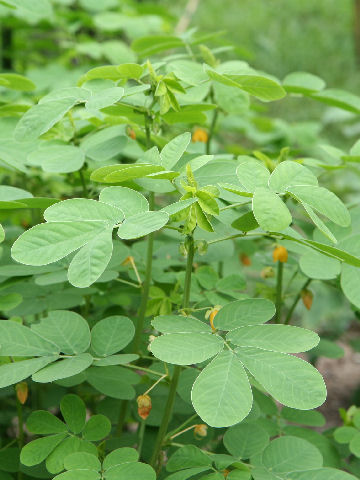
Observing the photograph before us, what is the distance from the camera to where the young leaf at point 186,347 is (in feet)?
2.51

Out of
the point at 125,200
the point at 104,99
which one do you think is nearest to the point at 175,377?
the point at 125,200

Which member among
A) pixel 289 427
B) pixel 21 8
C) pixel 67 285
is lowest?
pixel 289 427

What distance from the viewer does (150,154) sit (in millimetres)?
912

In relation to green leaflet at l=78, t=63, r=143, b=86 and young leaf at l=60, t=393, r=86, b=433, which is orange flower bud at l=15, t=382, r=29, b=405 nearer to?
young leaf at l=60, t=393, r=86, b=433

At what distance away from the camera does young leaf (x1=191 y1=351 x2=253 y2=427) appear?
70cm

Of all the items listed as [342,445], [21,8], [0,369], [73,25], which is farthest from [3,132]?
[73,25]

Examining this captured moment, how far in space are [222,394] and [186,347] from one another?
0.30ft

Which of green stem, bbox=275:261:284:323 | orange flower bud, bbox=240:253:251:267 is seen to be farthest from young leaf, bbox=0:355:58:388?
orange flower bud, bbox=240:253:251:267

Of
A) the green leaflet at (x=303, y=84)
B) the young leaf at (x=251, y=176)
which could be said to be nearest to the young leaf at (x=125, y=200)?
the young leaf at (x=251, y=176)

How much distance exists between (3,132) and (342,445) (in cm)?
99

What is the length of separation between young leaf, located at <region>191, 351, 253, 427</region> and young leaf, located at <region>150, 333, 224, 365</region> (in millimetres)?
23

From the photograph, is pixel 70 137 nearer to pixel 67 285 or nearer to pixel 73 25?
pixel 67 285

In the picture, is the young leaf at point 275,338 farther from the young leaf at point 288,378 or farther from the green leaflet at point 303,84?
the green leaflet at point 303,84

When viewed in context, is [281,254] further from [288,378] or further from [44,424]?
[44,424]
